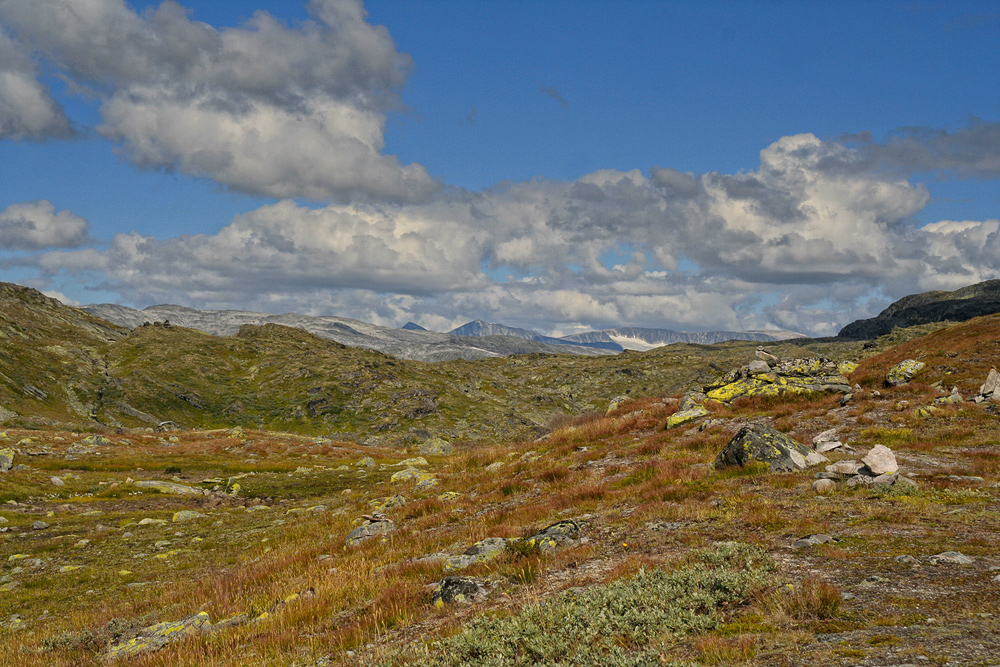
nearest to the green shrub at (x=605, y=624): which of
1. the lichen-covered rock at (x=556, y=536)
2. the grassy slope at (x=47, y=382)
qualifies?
the lichen-covered rock at (x=556, y=536)

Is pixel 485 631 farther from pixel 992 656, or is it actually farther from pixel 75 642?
pixel 75 642

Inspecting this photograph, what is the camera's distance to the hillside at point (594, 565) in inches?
289

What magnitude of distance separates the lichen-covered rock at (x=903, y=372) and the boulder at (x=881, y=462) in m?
22.9

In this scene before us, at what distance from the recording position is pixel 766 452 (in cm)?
1800

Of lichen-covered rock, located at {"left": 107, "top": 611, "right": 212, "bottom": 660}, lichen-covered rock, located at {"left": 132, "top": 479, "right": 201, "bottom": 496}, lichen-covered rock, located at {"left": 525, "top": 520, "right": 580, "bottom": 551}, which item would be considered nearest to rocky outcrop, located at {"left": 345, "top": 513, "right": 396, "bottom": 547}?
lichen-covered rock, located at {"left": 107, "top": 611, "right": 212, "bottom": 660}

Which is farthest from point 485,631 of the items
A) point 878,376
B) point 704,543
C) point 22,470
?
point 22,470

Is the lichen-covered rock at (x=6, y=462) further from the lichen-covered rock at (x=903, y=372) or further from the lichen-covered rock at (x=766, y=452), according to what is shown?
the lichen-covered rock at (x=903, y=372)

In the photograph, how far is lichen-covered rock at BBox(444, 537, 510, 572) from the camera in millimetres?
13125

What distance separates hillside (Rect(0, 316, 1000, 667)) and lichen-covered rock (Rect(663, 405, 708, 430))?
3.13 feet

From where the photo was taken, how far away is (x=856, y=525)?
11.4 metres

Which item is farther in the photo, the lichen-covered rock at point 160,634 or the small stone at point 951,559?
the lichen-covered rock at point 160,634

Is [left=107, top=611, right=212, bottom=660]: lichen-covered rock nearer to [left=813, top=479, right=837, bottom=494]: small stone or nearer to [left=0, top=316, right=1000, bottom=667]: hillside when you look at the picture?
[left=0, top=316, right=1000, bottom=667]: hillside

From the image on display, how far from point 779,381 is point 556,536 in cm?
2949

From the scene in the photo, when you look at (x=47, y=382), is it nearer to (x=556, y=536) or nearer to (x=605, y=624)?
(x=556, y=536)
